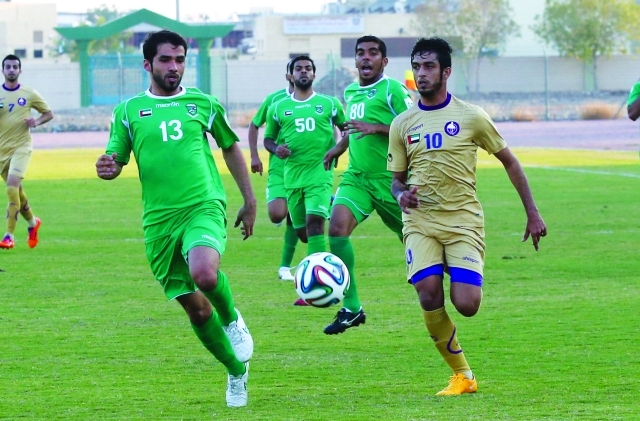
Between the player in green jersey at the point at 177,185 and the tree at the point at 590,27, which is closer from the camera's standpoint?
the player in green jersey at the point at 177,185

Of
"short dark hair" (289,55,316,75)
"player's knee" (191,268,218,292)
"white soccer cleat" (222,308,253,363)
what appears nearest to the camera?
"player's knee" (191,268,218,292)

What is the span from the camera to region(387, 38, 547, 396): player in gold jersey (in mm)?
6988

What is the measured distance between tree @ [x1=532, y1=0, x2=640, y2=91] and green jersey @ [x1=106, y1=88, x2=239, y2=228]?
5763 centimetres

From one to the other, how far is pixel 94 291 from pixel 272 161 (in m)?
2.46

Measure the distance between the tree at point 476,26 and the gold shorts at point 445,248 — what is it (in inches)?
2523

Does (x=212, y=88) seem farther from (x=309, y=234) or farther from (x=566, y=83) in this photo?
(x=309, y=234)

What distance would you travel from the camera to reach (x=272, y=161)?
12734mm

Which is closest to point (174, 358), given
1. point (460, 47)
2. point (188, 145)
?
point (188, 145)

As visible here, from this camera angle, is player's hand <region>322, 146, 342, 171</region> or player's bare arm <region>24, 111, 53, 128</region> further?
player's bare arm <region>24, 111, 53, 128</region>

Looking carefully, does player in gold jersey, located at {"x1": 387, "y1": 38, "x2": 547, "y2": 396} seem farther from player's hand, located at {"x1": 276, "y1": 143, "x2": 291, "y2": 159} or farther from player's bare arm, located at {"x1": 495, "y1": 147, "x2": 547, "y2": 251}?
player's hand, located at {"x1": 276, "y1": 143, "x2": 291, "y2": 159}

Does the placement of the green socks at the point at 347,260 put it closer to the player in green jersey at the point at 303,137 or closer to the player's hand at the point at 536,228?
the player in green jersey at the point at 303,137

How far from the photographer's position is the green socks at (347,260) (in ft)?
30.9

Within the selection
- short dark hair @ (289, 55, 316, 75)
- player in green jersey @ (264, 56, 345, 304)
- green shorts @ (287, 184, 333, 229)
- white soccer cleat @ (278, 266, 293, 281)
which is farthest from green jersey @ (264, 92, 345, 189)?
white soccer cleat @ (278, 266, 293, 281)

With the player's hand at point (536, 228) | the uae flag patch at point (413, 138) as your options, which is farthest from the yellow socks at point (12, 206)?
the player's hand at point (536, 228)
